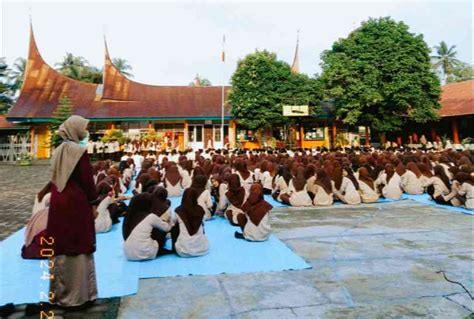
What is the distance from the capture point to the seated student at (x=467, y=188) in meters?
7.18

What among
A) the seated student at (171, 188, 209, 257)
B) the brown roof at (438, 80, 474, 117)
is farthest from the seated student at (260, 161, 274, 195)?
the brown roof at (438, 80, 474, 117)

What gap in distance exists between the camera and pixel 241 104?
2122 cm

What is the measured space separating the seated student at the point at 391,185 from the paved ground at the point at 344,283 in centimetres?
248

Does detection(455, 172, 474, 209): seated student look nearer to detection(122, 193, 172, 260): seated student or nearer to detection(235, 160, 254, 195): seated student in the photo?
detection(235, 160, 254, 195): seated student

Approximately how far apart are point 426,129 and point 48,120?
873 inches

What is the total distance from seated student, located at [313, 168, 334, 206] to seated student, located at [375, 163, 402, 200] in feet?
5.27

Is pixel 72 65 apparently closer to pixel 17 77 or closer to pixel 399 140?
pixel 17 77

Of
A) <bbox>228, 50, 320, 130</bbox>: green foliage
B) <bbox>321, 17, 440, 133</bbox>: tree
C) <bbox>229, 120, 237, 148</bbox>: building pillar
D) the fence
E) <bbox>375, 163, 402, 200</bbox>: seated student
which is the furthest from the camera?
<bbox>229, 120, 237, 148</bbox>: building pillar

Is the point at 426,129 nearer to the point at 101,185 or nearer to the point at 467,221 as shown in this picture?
the point at 467,221

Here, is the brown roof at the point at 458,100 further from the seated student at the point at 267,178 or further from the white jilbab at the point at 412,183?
the seated student at the point at 267,178

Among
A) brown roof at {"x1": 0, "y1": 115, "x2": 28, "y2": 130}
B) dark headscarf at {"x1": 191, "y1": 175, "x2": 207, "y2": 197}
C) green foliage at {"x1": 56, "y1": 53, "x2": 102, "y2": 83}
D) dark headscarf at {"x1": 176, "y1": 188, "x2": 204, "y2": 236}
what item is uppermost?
green foliage at {"x1": 56, "y1": 53, "x2": 102, "y2": 83}

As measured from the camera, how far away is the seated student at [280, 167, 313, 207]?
25.9ft

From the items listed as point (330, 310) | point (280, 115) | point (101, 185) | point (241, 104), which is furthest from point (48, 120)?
point (330, 310)

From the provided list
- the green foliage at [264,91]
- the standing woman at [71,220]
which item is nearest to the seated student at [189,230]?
the standing woman at [71,220]
